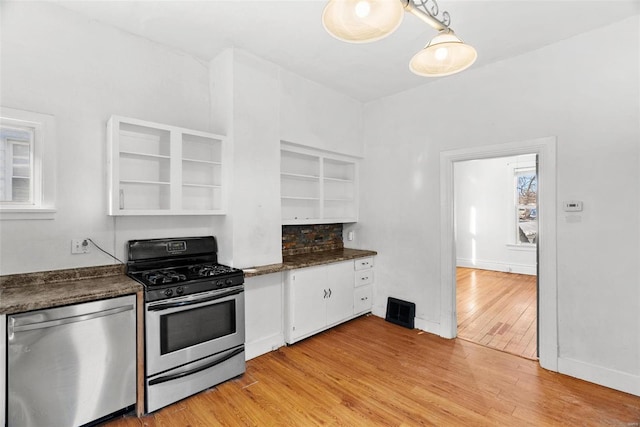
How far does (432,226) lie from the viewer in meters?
3.68

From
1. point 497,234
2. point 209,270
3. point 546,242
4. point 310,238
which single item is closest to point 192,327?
point 209,270

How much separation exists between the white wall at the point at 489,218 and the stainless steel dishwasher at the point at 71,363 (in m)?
6.33

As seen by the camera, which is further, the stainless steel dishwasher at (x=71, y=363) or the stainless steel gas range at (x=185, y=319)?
the stainless steel gas range at (x=185, y=319)

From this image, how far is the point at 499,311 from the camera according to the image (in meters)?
4.38

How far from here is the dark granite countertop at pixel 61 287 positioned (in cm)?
182

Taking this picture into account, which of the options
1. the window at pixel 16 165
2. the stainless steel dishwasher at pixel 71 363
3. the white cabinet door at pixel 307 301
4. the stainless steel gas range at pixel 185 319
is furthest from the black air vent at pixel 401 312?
the window at pixel 16 165

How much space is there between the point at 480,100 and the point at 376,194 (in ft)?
5.36

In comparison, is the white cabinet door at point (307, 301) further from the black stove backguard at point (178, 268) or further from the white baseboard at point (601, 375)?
the white baseboard at point (601, 375)

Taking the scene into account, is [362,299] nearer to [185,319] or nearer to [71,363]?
[185,319]

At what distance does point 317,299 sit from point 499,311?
2.74m

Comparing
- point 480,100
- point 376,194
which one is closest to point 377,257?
point 376,194

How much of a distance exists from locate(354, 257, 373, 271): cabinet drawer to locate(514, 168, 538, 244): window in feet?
14.4

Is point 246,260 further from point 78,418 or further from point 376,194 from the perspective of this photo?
point 376,194

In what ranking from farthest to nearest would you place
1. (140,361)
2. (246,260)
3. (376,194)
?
1. (376,194)
2. (246,260)
3. (140,361)
